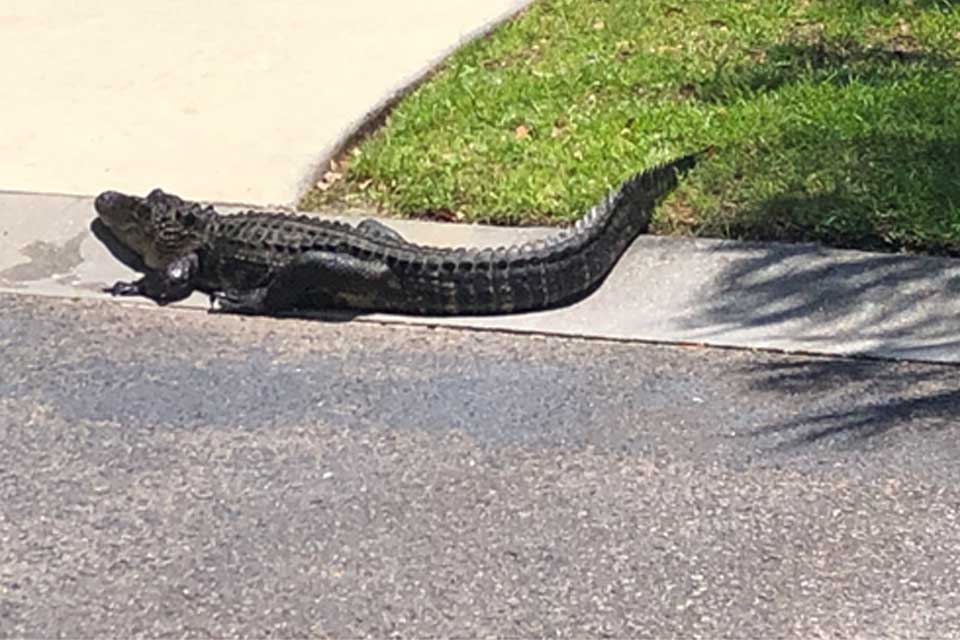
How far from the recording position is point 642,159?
287 inches

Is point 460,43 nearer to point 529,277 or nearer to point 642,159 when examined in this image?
point 642,159

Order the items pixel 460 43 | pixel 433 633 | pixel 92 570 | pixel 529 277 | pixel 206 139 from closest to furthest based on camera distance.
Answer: pixel 433 633 < pixel 92 570 < pixel 529 277 < pixel 206 139 < pixel 460 43

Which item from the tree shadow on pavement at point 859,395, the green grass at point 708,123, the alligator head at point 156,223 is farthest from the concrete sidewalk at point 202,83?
the tree shadow on pavement at point 859,395

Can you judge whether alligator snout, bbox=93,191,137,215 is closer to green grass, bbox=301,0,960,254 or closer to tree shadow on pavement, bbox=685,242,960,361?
green grass, bbox=301,0,960,254

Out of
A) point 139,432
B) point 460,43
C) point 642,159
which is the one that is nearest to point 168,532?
point 139,432

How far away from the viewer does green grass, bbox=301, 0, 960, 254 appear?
6770mm

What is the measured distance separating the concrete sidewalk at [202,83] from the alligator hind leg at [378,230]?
0.63 meters

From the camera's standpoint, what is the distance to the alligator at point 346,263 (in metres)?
6.03

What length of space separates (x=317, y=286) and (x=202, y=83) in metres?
2.72

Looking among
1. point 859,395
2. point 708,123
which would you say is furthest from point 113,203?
point 859,395

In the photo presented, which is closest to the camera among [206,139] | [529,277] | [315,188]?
[529,277]

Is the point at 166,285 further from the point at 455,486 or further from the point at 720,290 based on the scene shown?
the point at 720,290

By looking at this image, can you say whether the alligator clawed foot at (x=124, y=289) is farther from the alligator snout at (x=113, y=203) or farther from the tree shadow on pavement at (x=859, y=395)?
the tree shadow on pavement at (x=859, y=395)

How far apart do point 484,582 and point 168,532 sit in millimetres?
868
